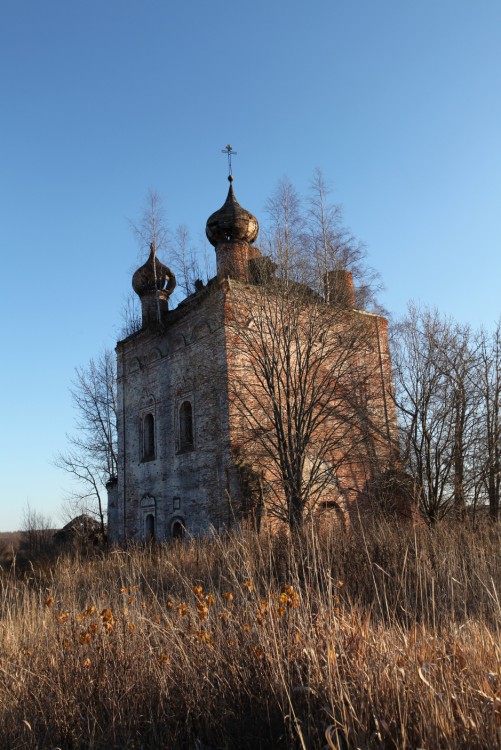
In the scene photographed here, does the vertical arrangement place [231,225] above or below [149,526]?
above

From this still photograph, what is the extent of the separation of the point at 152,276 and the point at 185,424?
5.84m

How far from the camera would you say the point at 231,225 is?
20.0 m

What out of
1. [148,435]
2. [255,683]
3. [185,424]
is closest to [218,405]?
[185,424]

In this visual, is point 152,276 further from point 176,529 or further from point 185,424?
→ point 176,529

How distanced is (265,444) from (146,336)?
7.10 m

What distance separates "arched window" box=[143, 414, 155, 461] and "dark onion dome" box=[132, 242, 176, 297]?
4.57 metres

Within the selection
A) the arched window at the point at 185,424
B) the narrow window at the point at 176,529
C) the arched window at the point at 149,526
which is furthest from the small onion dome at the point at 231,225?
the arched window at the point at 149,526

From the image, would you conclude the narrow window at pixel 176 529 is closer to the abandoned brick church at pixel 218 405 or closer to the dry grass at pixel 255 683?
the abandoned brick church at pixel 218 405

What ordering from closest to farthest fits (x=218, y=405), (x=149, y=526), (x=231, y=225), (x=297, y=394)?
(x=297, y=394), (x=218, y=405), (x=231, y=225), (x=149, y=526)

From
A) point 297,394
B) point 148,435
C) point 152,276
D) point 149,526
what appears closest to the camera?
point 297,394

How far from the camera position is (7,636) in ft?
19.0

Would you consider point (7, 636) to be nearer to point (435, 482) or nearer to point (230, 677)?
point (230, 677)

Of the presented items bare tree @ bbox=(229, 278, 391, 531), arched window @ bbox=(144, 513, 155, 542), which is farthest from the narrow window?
bare tree @ bbox=(229, 278, 391, 531)

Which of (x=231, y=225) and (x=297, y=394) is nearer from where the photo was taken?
(x=297, y=394)
